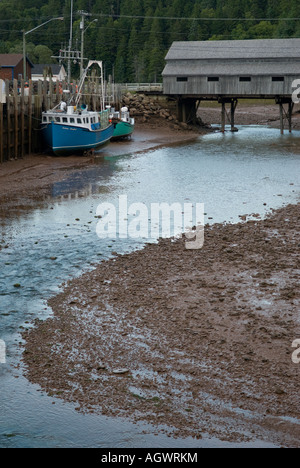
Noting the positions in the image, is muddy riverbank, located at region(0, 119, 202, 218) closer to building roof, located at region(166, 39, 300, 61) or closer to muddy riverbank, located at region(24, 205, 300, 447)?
muddy riverbank, located at region(24, 205, 300, 447)

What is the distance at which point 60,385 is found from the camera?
9.68 metres

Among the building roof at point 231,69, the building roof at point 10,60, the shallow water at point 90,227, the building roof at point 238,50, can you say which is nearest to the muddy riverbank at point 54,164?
the shallow water at point 90,227

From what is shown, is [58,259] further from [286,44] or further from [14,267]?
[286,44]

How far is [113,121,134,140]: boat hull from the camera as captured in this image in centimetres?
4834

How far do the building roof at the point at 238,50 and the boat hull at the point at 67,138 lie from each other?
25151 millimetres

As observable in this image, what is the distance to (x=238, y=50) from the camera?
60.0m

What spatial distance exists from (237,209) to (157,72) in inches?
3896

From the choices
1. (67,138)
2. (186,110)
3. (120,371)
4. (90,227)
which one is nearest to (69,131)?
(67,138)

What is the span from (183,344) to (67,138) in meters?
28.1

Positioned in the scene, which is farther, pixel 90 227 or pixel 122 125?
pixel 122 125

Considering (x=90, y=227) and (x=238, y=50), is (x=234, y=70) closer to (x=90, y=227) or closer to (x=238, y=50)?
(x=238, y=50)

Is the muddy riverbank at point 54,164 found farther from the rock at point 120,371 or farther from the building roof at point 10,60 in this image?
the building roof at point 10,60

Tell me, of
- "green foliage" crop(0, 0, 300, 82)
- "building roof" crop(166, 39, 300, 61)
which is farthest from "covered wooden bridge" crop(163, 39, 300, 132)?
"green foliage" crop(0, 0, 300, 82)
